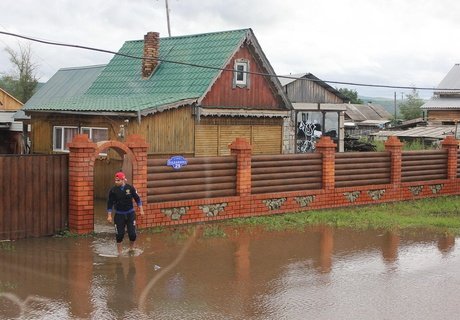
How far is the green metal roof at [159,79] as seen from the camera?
63.7 feet

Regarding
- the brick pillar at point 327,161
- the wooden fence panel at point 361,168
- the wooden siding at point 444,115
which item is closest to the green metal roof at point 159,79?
the brick pillar at point 327,161

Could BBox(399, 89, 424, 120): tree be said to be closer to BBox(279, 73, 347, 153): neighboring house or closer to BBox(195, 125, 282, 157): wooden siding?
BBox(279, 73, 347, 153): neighboring house

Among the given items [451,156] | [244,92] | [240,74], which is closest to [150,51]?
[240,74]

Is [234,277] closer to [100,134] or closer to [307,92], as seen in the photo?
[100,134]

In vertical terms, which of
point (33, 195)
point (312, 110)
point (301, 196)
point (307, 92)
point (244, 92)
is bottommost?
point (301, 196)

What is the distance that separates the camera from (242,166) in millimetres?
15508

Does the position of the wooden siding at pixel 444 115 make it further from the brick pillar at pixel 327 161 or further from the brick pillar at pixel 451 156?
the brick pillar at pixel 327 161

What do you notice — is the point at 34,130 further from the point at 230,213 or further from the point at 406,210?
the point at 406,210

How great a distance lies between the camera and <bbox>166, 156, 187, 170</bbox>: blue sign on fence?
559 inches

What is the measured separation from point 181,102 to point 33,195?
24.0 ft

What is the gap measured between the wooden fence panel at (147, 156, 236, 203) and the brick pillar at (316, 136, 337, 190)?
9.85ft

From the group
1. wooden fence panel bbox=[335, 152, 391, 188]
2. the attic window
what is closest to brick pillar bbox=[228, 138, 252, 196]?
wooden fence panel bbox=[335, 152, 391, 188]

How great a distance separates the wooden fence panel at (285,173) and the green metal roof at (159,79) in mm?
3904

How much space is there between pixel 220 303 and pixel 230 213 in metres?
6.86
